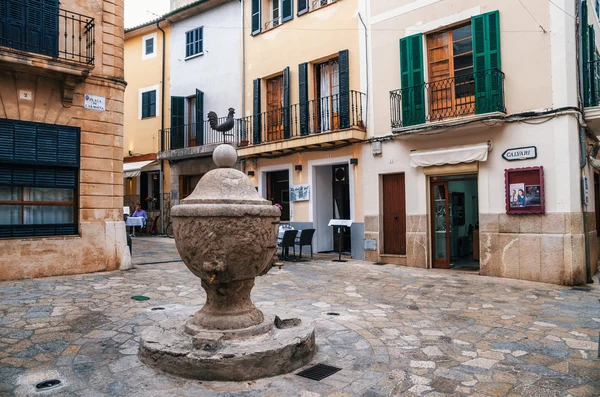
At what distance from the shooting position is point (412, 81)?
1081 centimetres

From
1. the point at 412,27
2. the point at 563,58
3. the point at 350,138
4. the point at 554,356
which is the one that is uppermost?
the point at 412,27

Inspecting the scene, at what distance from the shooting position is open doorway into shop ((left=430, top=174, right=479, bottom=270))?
35.6 ft

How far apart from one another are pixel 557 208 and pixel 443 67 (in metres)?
4.28

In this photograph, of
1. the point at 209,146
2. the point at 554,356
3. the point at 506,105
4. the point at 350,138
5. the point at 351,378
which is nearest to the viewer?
the point at 351,378

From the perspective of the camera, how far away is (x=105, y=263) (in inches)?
361

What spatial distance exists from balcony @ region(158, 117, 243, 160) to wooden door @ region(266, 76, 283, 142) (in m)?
1.31

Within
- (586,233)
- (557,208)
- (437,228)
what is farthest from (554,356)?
(437,228)

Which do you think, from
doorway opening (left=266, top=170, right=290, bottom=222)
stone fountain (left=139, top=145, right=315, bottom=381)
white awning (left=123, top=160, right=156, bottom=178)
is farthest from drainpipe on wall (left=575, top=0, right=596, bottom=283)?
white awning (left=123, top=160, right=156, bottom=178)

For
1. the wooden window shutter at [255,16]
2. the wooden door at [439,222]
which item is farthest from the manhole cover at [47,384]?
the wooden window shutter at [255,16]

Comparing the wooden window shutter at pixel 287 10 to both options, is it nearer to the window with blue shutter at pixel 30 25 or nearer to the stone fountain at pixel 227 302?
the window with blue shutter at pixel 30 25

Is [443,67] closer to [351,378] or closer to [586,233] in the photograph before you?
[586,233]

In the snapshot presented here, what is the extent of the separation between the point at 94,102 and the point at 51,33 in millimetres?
1507

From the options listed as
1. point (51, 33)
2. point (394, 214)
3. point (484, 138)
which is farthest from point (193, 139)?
point (484, 138)

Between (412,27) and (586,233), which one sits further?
(412,27)
